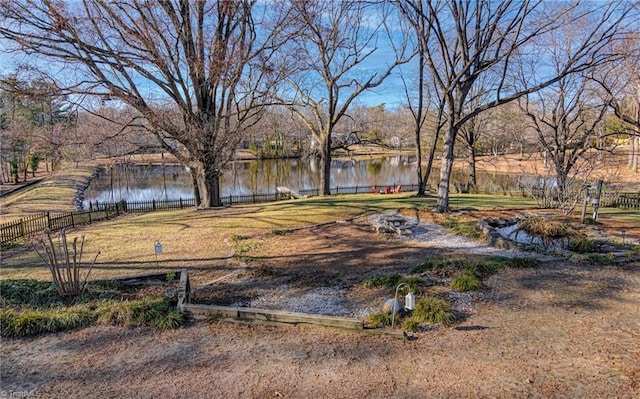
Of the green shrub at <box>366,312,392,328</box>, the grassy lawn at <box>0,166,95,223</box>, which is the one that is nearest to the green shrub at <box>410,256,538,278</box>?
the green shrub at <box>366,312,392,328</box>

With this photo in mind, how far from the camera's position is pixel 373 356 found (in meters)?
4.41

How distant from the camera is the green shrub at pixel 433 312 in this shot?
17.1ft

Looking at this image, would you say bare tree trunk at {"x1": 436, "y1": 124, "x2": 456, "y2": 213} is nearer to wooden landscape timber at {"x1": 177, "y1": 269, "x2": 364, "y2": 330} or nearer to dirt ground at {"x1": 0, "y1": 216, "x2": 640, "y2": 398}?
dirt ground at {"x1": 0, "y1": 216, "x2": 640, "y2": 398}

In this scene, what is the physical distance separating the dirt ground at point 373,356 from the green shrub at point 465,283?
234 mm

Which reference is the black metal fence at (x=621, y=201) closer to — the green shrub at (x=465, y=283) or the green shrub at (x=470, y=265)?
the green shrub at (x=470, y=265)

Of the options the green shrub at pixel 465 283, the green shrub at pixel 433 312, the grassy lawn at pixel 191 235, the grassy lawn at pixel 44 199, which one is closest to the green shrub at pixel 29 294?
the grassy lawn at pixel 191 235

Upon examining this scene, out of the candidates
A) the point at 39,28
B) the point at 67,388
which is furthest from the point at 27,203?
the point at 67,388

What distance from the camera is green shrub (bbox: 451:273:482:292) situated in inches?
248

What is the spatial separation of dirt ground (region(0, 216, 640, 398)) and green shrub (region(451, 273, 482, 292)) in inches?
9.2

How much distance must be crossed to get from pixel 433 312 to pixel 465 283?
54.9 inches

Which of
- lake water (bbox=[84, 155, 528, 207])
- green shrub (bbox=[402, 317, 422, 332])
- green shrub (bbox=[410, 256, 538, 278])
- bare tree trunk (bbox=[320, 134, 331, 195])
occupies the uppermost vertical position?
bare tree trunk (bbox=[320, 134, 331, 195])

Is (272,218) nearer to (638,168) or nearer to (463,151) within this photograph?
(463,151)

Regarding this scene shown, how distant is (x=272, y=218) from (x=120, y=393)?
9.58m

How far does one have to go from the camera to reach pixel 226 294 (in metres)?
6.69
